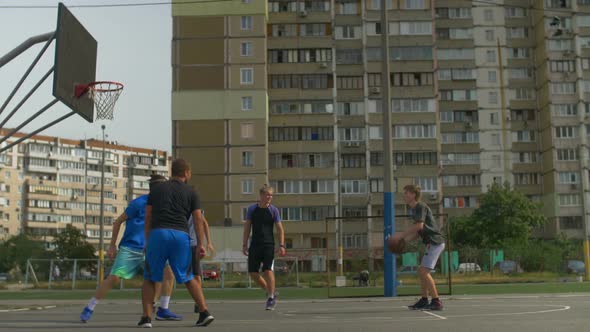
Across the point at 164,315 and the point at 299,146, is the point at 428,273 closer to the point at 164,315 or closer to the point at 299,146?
the point at 164,315

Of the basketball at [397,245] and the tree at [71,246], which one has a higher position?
the tree at [71,246]

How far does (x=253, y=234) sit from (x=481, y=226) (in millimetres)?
64239

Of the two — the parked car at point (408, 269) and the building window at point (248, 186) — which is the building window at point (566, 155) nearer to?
the building window at point (248, 186)

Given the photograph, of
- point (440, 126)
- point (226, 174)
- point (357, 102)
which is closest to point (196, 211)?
point (226, 174)

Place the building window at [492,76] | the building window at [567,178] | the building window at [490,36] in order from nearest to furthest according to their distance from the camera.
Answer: the building window at [567,178] → the building window at [492,76] → the building window at [490,36]

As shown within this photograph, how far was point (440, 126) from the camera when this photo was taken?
8888 cm

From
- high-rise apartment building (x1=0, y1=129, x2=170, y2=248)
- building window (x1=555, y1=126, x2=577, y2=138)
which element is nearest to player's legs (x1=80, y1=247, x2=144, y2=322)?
building window (x1=555, y1=126, x2=577, y2=138)

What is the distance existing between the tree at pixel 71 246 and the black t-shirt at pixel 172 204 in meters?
95.4

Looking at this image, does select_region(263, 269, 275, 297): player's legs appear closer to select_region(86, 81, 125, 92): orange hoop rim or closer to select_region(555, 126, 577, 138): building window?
select_region(86, 81, 125, 92): orange hoop rim

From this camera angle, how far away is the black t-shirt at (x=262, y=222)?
44.4 feet

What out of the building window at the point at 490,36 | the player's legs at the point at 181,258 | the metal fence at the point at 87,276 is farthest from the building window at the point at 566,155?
the player's legs at the point at 181,258

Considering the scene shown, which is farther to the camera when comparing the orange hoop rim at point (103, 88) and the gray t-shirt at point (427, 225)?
the orange hoop rim at point (103, 88)

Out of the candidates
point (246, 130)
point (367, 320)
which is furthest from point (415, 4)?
point (367, 320)

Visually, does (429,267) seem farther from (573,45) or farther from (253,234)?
(573,45)
